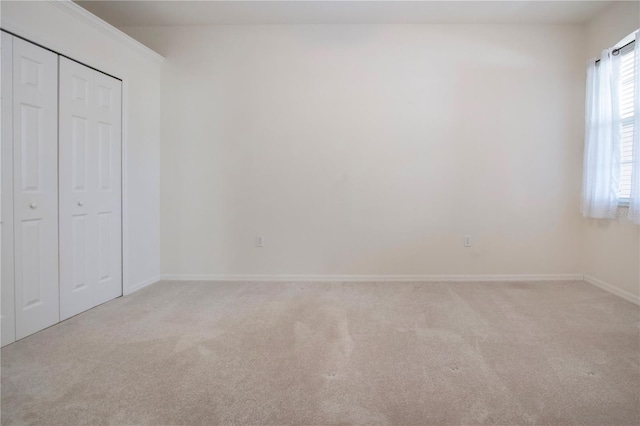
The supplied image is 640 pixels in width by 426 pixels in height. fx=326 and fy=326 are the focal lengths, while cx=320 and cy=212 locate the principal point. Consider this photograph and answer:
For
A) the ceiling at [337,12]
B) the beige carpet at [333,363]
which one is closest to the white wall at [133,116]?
the ceiling at [337,12]

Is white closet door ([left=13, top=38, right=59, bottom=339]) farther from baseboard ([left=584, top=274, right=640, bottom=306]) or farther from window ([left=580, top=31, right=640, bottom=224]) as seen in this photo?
baseboard ([left=584, top=274, right=640, bottom=306])

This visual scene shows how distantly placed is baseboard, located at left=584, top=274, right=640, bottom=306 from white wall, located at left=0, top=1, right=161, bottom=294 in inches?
185

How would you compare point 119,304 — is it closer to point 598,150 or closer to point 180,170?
point 180,170

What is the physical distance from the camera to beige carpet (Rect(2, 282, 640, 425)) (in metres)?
1.49

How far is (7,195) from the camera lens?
2.13m

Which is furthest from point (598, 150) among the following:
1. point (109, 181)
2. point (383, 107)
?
point (109, 181)

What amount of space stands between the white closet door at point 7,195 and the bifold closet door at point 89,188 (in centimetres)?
37

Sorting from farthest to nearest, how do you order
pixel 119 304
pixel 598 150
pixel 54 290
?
pixel 598 150, pixel 119 304, pixel 54 290

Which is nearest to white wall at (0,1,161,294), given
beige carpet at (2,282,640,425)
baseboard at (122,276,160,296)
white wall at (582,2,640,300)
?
baseboard at (122,276,160,296)

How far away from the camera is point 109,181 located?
299cm

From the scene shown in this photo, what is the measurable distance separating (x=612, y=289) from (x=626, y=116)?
5.42ft

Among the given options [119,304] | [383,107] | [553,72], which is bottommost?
[119,304]

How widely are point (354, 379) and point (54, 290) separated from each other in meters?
2.34

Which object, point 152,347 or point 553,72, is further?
point 553,72
